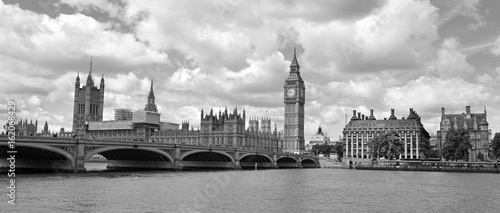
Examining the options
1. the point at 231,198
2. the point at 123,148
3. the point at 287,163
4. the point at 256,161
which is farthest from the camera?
the point at 287,163

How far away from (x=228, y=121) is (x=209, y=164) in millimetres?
60282

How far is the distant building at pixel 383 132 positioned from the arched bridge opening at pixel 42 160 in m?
116

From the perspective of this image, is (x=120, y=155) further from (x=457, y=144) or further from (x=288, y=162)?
(x=457, y=144)

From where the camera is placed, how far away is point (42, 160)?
241 feet

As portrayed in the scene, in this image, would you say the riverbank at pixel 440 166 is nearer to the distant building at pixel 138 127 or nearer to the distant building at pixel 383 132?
the distant building at pixel 383 132

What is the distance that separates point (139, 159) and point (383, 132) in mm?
99719

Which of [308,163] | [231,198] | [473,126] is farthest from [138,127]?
[231,198]

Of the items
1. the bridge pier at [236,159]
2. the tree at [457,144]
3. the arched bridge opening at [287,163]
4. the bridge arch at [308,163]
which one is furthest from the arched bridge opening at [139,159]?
the tree at [457,144]

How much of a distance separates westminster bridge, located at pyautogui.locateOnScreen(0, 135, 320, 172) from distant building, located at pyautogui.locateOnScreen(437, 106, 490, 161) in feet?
197

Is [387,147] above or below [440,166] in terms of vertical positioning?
above

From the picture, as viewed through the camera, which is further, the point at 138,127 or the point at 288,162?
the point at 138,127

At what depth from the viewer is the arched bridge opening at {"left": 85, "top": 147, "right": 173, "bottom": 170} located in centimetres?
8100

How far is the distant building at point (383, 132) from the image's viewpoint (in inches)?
6526

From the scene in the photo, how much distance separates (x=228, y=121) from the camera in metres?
168
